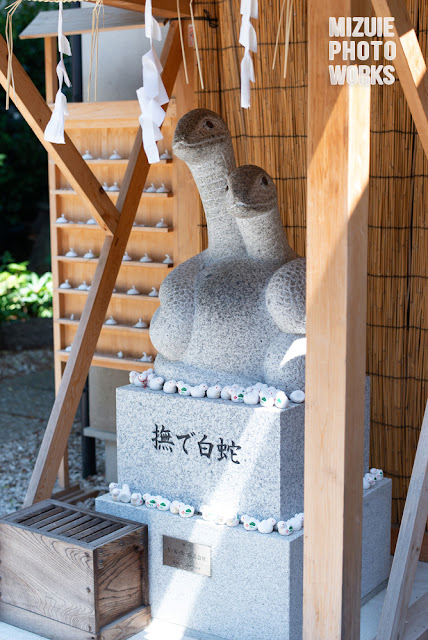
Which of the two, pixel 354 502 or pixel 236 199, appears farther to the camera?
pixel 236 199

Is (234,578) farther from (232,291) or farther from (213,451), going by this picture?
(232,291)

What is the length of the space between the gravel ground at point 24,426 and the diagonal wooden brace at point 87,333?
37.5 inches

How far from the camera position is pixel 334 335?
173 centimetres

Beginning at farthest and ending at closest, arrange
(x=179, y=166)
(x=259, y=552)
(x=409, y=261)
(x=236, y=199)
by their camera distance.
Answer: (x=179, y=166) → (x=409, y=261) → (x=236, y=199) → (x=259, y=552)

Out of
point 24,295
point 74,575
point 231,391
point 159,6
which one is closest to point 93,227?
point 159,6

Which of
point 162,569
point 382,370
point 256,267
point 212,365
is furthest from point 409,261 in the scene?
point 162,569

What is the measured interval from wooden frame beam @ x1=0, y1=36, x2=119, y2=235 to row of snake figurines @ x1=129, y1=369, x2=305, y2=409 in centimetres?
75

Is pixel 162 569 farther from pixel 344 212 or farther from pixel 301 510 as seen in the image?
pixel 344 212

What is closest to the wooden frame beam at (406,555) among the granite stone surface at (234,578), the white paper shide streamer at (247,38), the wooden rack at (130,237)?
the granite stone surface at (234,578)

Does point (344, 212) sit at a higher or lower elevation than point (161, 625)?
higher

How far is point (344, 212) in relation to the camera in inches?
66.7

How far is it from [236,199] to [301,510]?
1050mm

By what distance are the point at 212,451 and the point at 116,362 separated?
1395 millimetres

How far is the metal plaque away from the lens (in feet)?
8.32
